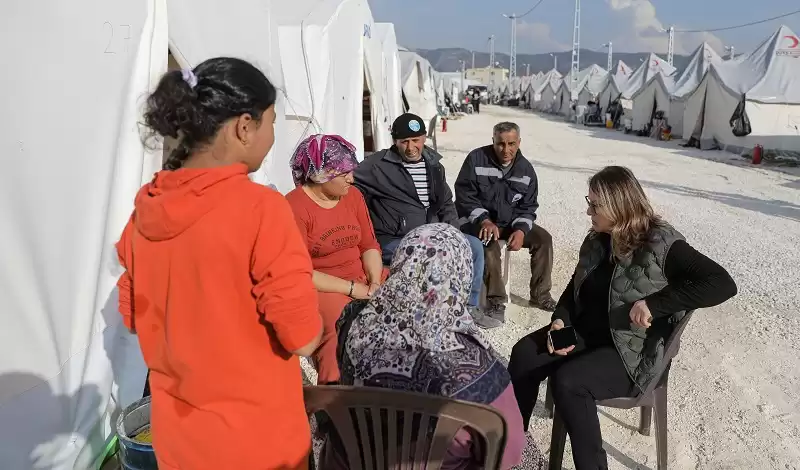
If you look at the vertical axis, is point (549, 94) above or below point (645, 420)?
above

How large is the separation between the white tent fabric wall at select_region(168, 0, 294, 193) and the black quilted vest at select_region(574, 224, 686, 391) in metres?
1.82

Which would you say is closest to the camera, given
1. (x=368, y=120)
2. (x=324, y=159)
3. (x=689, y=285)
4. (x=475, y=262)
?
(x=689, y=285)

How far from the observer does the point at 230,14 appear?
4.04m

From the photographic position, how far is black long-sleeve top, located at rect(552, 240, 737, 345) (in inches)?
95.3

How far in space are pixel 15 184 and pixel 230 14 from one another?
216 cm

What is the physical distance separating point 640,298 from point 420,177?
2.32 meters

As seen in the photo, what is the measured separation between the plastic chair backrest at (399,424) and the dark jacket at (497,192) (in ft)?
10.4

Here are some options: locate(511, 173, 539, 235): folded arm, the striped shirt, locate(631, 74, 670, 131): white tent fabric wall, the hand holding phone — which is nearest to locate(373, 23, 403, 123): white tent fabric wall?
locate(511, 173, 539, 235): folded arm

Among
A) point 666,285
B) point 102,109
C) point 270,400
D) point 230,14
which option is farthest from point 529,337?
point 230,14

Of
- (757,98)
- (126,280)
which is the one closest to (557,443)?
(126,280)

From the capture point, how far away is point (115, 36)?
9.20ft

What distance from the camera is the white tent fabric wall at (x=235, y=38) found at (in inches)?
133

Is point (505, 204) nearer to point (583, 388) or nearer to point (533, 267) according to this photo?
point (533, 267)

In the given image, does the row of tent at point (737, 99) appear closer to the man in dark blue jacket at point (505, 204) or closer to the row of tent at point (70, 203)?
the man in dark blue jacket at point (505, 204)
